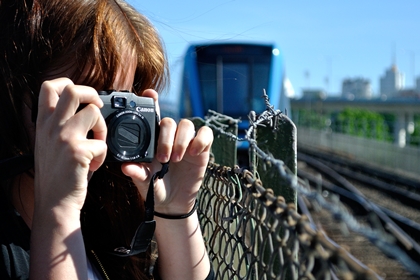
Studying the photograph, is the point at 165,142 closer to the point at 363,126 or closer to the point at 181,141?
the point at 181,141

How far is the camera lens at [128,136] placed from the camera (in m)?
1.52

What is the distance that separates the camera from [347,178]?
1688 centimetres

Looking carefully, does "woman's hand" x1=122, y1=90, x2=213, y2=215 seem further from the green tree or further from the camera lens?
the green tree

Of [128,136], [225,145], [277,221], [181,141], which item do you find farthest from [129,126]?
[225,145]

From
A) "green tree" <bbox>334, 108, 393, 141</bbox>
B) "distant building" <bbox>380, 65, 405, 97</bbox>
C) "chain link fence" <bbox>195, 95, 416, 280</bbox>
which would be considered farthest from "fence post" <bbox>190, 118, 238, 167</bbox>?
"distant building" <bbox>380, 65, 405, 97</bbox>

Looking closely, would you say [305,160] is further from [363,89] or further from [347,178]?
[363,89]

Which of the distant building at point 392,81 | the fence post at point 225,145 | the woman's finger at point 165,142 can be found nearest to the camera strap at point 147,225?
the woman's finger at point 165,142

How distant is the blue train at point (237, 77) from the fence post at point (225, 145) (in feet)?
25.5

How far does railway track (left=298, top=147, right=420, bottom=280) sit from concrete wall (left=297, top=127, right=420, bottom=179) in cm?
112

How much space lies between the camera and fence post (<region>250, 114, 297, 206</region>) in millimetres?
1621

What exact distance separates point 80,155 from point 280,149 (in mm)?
589

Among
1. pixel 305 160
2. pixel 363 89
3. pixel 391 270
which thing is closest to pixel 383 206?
pixel 391 270

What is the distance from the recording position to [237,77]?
10.6m

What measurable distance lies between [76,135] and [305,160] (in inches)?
830
